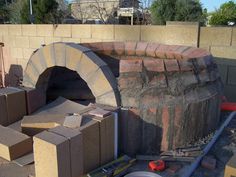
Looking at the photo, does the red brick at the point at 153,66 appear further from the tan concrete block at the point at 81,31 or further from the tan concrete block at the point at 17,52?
the tan concrete block at the point at 17,52

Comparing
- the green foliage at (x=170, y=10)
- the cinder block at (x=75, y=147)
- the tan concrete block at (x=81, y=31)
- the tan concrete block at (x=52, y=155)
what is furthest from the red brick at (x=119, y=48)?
the green foliage at (x=170, y=10)

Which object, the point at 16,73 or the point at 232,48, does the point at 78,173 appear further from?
the point at 16,73

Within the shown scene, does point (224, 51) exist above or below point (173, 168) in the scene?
above

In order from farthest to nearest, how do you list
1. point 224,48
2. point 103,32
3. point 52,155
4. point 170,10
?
point 170,10 < point 103,32 < point 224,48 < point 52,155

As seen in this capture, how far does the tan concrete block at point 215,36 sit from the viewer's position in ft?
15.1

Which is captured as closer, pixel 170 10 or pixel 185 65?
pixel 185 65

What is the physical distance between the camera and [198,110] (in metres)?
3.13

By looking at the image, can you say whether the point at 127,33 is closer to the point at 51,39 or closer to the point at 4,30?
the point at 51,39

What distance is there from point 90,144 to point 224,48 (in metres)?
3.27

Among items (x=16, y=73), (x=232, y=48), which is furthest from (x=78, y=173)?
(x=16, y=73)

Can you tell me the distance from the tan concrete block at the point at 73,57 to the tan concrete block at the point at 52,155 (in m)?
1.08

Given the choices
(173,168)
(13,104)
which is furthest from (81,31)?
(173,168)

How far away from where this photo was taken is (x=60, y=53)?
126 inches

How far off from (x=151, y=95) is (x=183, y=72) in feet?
1.59
